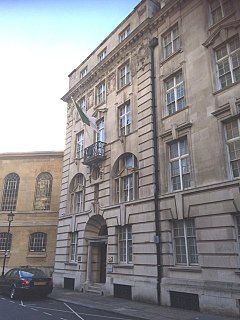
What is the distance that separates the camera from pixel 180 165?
49.2ft

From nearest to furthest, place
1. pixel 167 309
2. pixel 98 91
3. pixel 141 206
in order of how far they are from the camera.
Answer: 1. pixel 167 309
2. pixel 141 206
3. pixel 98 91

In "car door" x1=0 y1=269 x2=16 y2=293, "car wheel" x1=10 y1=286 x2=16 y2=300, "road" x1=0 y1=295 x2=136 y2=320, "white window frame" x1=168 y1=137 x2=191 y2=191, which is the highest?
"white window frame" x1=168 y1=137 x2=191 y2=191

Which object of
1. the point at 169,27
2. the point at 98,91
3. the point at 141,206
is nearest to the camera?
the point at 141,206

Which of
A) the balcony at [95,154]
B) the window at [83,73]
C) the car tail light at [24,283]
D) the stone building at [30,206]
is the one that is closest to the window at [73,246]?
the balcony at [95,154]

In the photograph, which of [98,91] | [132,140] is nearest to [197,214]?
[132,140]

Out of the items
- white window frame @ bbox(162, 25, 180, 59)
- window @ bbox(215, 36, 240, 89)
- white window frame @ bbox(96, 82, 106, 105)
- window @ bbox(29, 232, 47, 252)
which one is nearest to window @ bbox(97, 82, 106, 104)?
white window frame @ bbox(96, 82, 106, 105)

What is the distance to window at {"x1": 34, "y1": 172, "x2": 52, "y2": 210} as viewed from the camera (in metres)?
30.0

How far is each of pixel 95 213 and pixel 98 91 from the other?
416 inches

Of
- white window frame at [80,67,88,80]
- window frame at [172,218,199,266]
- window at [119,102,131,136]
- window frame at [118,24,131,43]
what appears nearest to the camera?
window frame at [172,218,199,266]

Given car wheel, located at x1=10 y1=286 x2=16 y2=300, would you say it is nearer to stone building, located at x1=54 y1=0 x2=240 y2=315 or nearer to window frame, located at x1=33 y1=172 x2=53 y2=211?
stone building, located at x1=54 y1=0 x2=240 y2=315

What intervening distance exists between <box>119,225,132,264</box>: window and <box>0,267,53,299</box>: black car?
4.45 meters

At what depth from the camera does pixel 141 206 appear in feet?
53.0

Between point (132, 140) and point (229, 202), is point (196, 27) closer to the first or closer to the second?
point (132, 140)

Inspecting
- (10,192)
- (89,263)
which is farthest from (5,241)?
(89,263)
